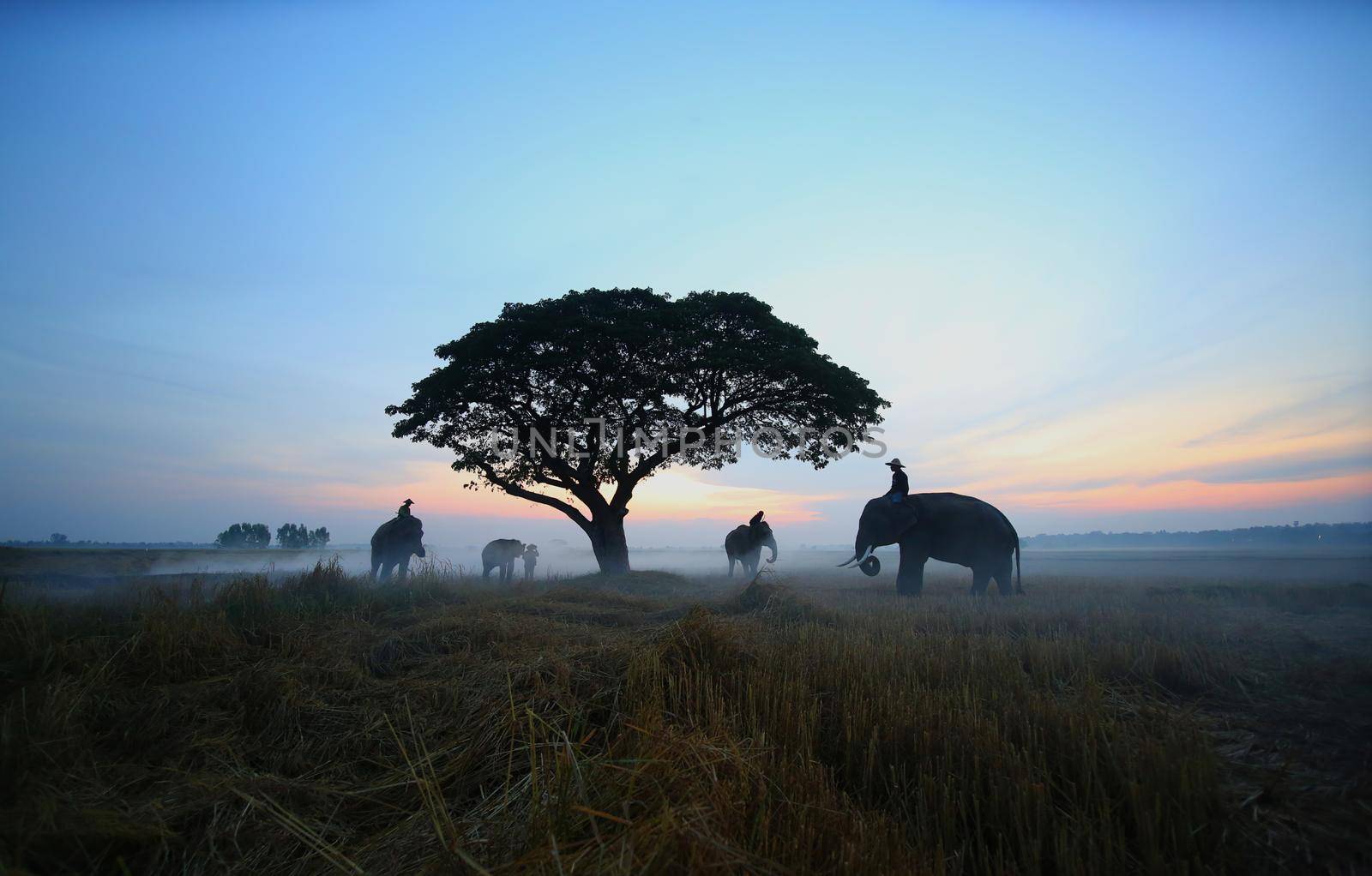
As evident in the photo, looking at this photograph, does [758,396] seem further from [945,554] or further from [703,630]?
[703,630]

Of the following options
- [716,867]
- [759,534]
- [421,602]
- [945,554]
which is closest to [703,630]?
[716,867]

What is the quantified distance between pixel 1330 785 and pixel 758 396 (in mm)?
16385

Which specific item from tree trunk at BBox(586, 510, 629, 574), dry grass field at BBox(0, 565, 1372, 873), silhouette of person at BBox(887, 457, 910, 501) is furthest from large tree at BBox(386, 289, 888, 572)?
dry grass field at BBox(0, 565, 1372, 873)

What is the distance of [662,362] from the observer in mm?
17922

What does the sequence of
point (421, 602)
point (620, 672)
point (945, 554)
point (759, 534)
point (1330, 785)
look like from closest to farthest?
1. point (1330, 785)
2. point (620, 672)
3. point (421, 602)
4. point (945, 554)
5. point (759, 534)

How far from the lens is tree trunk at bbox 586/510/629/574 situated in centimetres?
1842

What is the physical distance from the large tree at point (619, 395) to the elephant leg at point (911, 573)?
6.21 m

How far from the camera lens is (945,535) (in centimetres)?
1309

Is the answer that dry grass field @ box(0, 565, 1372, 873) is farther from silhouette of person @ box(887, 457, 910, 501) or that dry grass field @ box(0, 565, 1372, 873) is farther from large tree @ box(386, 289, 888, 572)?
large tree @ box(386, 289, 888, 572)

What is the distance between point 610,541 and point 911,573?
936cm

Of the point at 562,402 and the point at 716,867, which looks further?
the point at 562,402

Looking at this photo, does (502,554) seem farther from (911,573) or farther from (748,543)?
(911,573)

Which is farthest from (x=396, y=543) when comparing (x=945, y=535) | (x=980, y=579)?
(x=980, y=579)

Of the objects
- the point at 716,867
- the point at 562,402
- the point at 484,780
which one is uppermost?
the point at 562,402
